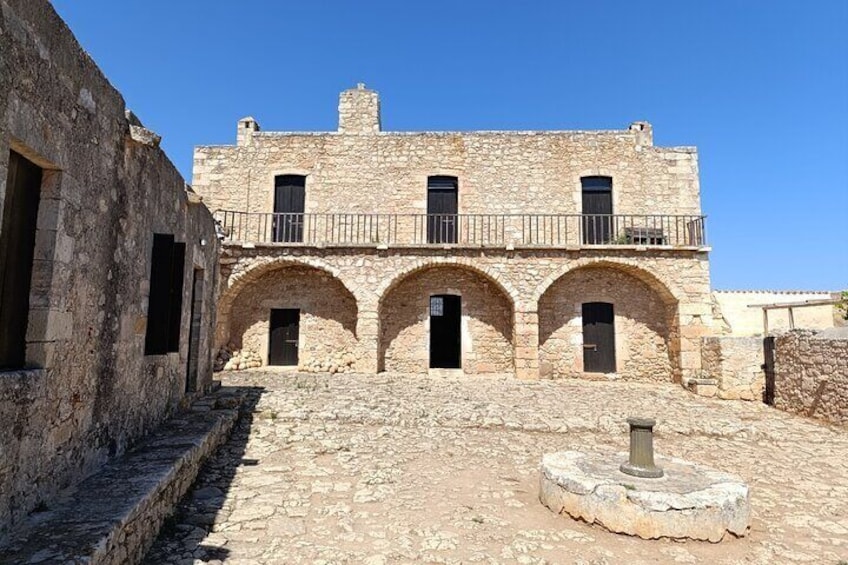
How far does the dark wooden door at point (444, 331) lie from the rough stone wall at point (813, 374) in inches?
284

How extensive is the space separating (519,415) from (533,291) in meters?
5.01

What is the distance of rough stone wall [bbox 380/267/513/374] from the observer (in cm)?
→ 1277

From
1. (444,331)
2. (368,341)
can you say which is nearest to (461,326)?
(444,331)

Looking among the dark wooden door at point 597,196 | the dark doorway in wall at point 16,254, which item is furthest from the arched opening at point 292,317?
the dark doorway in wall at point 16,254

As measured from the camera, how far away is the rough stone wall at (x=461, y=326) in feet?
41.9

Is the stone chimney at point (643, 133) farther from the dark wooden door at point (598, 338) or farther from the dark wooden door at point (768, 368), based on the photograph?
the dark wooden door at point (768, 368)

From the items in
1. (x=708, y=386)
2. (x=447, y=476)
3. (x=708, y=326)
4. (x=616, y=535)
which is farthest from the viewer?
(x=708, y=326)

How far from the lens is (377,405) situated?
8102mm

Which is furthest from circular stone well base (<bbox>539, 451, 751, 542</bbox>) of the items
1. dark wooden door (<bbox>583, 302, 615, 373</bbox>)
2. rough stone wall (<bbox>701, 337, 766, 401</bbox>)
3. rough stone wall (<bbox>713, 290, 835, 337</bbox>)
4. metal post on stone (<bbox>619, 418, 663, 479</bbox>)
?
rough stone wall (<bbox>713, 290, 835, 337</bbox>)

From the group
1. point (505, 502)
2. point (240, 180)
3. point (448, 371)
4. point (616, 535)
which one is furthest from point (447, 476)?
point (240, 180)

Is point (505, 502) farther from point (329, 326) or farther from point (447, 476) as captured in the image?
point (329, 326)

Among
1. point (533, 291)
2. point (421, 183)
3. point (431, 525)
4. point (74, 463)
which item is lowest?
point (431, 525)

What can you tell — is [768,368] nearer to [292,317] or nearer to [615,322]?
[615,322]

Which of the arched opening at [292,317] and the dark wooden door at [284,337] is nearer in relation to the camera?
the arched opening at [292,317]
